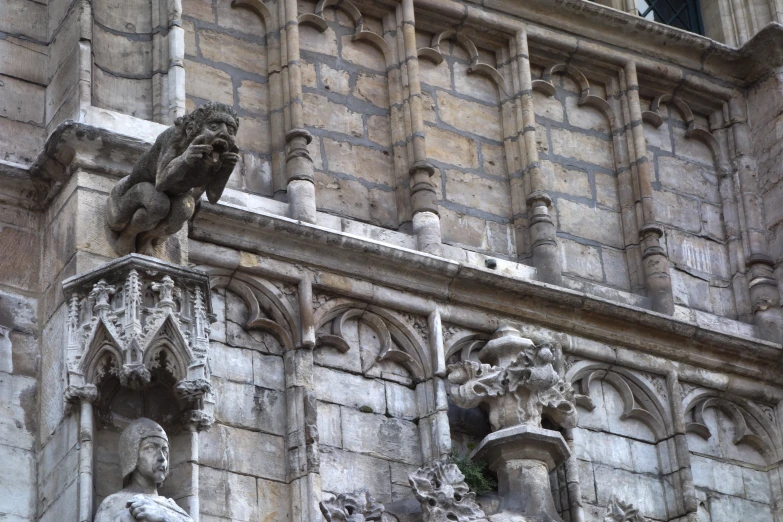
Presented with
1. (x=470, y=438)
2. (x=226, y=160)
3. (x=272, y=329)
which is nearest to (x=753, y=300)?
(x=470, y=438)

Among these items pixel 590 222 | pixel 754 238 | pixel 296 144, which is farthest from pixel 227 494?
pixel 754 238

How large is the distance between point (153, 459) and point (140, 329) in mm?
598

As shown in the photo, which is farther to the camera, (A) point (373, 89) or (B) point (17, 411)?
(A) point (373, 89)

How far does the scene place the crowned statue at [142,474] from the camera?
35.1ft

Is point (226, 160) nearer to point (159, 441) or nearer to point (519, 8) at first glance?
point (159, 441)

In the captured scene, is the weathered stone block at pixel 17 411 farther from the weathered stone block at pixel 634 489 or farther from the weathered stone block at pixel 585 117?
the weathered stone block at pixel 585 117

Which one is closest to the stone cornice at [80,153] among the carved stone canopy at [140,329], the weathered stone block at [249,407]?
the carved stone canopy at [140,329]

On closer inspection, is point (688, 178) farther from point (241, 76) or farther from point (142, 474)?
point (142, 474)

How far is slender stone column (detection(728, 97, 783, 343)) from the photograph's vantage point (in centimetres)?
1459

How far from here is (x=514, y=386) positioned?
42.4 ft

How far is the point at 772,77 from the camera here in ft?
50.5

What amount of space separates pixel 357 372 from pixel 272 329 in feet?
1.69

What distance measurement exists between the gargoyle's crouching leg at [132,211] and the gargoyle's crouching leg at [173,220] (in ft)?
0.10

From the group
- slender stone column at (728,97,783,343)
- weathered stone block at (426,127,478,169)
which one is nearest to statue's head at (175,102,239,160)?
weathered stone block at (426,127,478,169)
